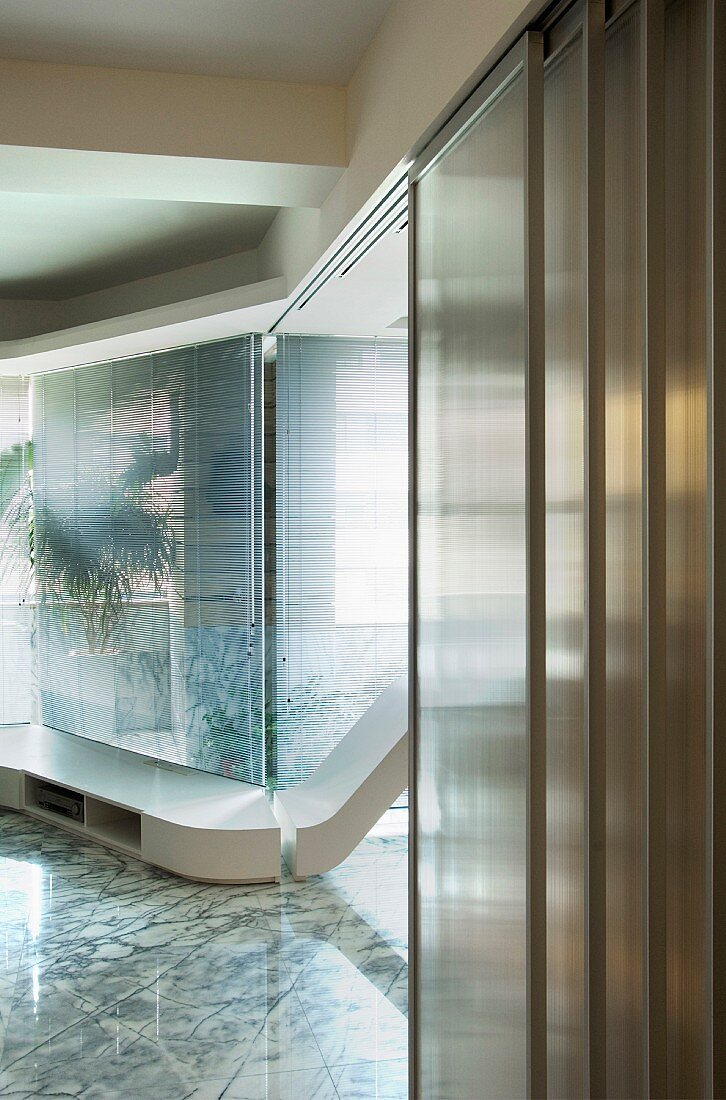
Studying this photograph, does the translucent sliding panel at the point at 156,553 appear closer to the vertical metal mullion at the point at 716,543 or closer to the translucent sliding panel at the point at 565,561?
the translucent sliding panel at the point at 565,561

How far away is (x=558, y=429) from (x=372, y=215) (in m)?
1.42

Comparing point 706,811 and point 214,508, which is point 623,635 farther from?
point 214,508

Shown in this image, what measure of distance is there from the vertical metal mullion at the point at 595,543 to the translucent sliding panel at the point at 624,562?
0.01 meters

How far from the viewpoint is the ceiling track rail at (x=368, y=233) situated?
104 inches

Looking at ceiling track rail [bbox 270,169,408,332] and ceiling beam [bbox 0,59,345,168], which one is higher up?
ceiling beam [bbox 0,59,345,168]

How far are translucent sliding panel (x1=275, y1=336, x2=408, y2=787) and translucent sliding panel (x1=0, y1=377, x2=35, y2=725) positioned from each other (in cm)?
215

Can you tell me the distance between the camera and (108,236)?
4.73m

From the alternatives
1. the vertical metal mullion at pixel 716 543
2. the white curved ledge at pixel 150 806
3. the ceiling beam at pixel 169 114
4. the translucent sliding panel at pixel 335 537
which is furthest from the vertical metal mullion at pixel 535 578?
the translucent sliding panel at pixel 335 537

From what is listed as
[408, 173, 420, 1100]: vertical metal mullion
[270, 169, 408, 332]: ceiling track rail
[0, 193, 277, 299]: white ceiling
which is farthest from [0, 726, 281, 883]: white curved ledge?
[0, 193, 277, 299]: white ceiling

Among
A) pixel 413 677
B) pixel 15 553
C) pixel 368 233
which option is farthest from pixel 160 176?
pixel 15 553

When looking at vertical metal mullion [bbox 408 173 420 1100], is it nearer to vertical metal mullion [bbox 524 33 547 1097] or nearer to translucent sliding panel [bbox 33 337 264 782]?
vertical metal mullion [bbox 524 33 547 1097]

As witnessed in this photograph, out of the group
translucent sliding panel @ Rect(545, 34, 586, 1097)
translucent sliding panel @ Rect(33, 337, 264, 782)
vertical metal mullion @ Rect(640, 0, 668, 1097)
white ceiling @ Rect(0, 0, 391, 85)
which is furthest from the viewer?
translucent sliding panel @ Rect(33, 337, 264, 782)

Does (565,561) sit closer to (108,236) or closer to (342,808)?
(342,808)

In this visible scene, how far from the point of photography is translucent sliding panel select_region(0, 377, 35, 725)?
20.3ft
